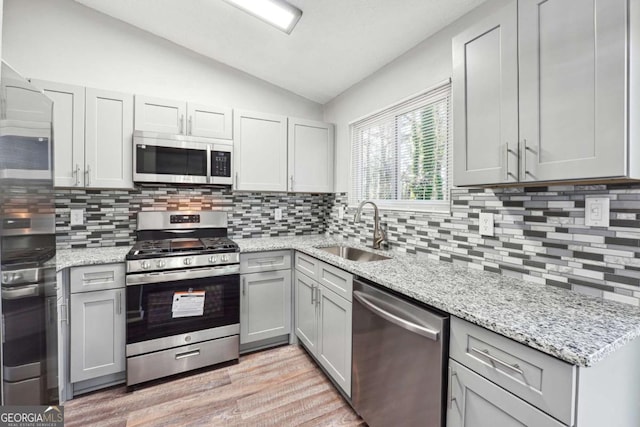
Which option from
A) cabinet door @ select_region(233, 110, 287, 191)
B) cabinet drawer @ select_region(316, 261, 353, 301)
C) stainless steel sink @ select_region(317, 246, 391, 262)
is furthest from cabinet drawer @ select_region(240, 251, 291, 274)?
cabinet door @ select_region(233, 110, 287, 191)

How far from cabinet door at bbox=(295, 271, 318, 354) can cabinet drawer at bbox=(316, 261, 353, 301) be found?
15 cm

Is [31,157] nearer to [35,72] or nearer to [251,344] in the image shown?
[35,72]

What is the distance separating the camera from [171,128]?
2.40 m

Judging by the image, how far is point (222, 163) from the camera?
99.4 inches

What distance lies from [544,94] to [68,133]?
2.82 meters

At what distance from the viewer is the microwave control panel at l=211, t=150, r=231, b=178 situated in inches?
98.0

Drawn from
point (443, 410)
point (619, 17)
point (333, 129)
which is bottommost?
point (443, 410)

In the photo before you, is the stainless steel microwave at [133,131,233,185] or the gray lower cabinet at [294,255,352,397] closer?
the gray lower cabinet at [294,255,352,397]

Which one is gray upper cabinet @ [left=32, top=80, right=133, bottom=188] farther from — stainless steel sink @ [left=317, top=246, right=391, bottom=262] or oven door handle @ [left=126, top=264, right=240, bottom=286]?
stainless steel sink @ [left=317, top=246, right=391, bottom=262]

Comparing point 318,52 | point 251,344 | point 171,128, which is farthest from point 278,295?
point 318,52

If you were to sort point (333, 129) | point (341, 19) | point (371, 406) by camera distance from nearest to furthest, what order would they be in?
point (371, 406) → point (341, 19) → point (333, 129)

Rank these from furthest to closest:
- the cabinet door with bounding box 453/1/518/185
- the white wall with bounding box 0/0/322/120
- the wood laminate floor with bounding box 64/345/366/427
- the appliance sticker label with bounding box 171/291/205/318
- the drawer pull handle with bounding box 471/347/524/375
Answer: the white wall with bounding box 0/0/322/120 → the appliance sticker label with bounding box 171/291/205/318 → the wood laminate floor with bounding box 64/345/366/427 → the cabinet door with bounding box 453/1/518/185 → the drawer pull handle with bounding box 471/347/524/375

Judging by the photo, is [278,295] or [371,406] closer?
[371,406]

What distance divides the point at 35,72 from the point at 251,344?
273cm
